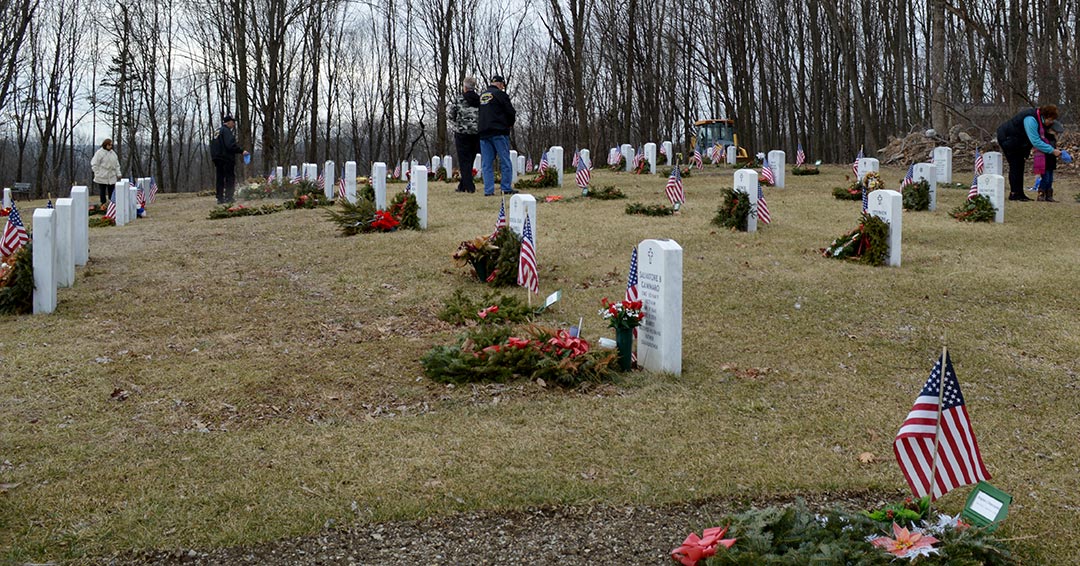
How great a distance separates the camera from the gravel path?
13.5ft

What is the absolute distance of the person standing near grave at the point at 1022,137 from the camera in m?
15.9

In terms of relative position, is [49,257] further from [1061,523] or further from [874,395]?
[1061,523]

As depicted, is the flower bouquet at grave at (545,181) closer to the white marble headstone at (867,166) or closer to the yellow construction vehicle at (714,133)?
the white marble headstone at (867,166)

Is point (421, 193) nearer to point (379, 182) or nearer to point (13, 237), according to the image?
point (379, 182)

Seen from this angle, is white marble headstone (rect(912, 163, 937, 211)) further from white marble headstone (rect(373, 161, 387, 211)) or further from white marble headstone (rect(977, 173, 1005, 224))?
white marble headstone (rect(373, 161, 387, 211))

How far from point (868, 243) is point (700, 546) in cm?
800

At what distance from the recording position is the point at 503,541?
4281mm

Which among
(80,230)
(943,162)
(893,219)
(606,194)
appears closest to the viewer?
(893,219)

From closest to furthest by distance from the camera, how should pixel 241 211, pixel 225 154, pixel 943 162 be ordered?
pixel 241 211
pixel 225 154
pixel 943 162

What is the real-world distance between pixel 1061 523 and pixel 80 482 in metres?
4.95

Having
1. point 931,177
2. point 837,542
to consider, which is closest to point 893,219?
point 931,177

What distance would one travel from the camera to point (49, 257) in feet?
28.6

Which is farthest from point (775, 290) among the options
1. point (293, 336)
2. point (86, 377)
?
point (86, 377)

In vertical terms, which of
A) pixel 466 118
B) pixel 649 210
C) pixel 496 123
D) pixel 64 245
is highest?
pixel 466 118
